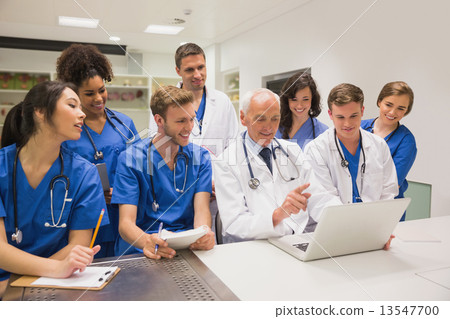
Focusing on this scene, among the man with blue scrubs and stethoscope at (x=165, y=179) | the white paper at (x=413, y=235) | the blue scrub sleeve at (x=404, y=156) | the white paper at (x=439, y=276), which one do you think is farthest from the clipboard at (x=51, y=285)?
the blue scrub sleeve at (x=404, y=156)

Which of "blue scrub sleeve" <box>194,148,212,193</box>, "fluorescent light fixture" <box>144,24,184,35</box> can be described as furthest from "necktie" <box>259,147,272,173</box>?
"fluorescent light fixture" <box>144,24,184,35</box>

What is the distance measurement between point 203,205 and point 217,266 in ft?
1.12

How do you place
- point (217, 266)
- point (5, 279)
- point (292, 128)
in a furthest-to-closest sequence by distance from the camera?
point (292, 128) → point (5, 279) → point (217, 266)

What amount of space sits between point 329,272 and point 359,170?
2.14ft

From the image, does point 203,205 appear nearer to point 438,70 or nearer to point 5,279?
point 5,279

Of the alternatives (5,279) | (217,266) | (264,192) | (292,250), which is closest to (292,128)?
(264,192)

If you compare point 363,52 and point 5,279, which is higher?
point 363,52

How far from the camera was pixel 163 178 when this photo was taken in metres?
1.15

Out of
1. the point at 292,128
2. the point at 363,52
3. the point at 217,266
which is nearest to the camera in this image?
the point at 217,266

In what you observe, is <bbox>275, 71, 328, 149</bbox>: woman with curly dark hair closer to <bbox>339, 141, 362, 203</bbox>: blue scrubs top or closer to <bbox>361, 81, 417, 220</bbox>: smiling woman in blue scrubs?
<bbox>361, 81, 417, 220</bbox>: smiling woman in blue scrubs

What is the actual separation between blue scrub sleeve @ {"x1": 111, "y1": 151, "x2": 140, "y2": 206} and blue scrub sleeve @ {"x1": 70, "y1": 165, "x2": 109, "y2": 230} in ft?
0.27

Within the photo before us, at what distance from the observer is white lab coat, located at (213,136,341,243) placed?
107cm

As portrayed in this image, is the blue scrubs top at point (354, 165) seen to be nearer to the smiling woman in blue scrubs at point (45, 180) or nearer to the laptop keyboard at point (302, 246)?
the laptop keyboard at point (302, 246)

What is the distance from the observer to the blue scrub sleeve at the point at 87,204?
3.23ft
